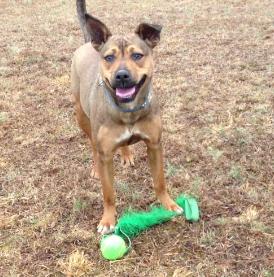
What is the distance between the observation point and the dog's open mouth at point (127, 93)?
3.96 metres

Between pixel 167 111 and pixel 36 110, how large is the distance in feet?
5.96

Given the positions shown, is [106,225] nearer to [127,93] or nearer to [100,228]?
[100,228]

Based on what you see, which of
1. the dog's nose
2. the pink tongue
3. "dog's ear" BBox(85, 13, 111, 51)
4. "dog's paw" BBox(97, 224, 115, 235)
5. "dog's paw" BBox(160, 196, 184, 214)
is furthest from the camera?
"dog's paw" BBox(160, 196, 184, 214)

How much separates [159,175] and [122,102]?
0.86 m

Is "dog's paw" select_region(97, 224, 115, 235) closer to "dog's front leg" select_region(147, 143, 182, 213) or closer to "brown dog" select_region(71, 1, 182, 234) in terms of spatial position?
"brown dog" select_region(71, 1, 182, 234)

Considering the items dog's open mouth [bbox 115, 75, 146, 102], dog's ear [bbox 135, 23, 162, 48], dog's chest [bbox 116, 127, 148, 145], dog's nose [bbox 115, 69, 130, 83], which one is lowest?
dog's chest [bbox 116, 127, 148, 145]

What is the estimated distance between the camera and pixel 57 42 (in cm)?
1037

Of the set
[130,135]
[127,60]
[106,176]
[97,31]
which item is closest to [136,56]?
[127,60]

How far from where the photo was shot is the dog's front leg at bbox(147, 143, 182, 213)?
14.7 feet

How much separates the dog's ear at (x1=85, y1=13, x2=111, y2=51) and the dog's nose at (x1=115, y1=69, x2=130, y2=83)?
551 millimetres

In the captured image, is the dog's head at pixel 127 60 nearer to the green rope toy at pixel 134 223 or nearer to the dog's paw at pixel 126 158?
the green rope toy at pixel 134 223

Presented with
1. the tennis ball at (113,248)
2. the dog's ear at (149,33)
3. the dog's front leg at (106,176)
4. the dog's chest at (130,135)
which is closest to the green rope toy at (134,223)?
the tennis ball at (113,248)

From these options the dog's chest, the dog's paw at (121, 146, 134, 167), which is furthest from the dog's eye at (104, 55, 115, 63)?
the dog's paw at (121, 146, 134, 167)

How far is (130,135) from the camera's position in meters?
4.27
